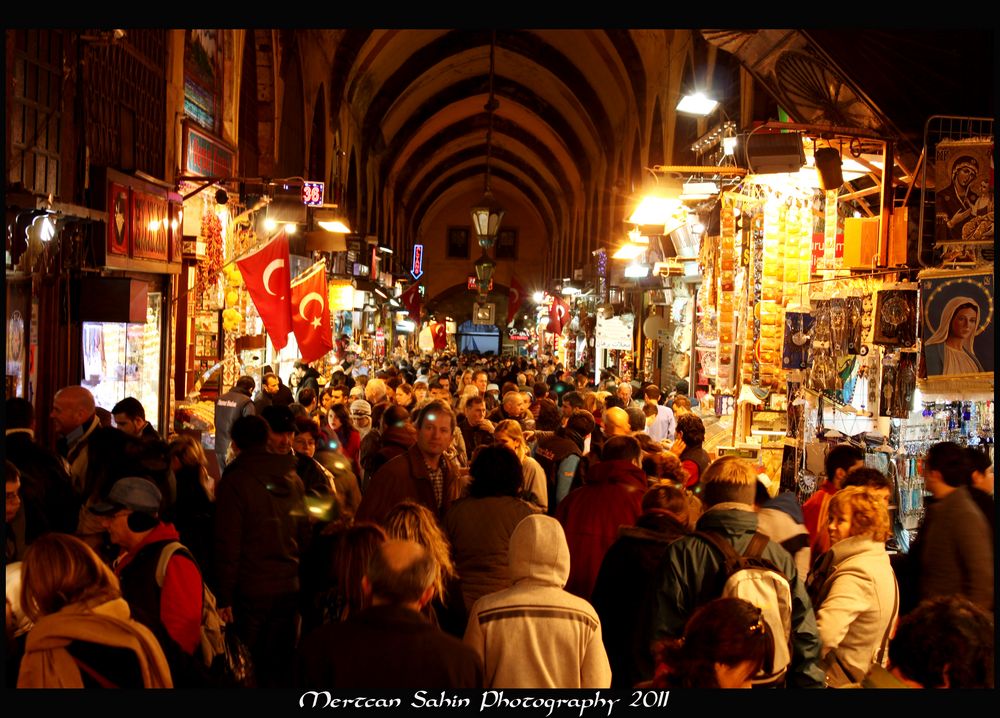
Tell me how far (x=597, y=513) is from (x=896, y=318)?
2.68 m

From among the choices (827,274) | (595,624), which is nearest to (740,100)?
(827,274)

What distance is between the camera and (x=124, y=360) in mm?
8773

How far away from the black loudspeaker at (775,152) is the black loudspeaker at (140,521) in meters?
5.47

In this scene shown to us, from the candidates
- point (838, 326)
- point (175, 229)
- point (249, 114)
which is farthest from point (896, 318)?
point (249, 114)

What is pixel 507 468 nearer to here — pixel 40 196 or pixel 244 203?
pixel 40 196

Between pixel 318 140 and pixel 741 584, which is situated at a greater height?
pixel 318 140

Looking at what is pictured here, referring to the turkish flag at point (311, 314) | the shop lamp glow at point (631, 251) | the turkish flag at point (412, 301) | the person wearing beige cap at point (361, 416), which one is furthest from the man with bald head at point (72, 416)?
the turkish flag at point (412, 301)

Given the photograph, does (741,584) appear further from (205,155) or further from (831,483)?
(205,155)

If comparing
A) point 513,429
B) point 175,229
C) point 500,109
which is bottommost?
point 513,429

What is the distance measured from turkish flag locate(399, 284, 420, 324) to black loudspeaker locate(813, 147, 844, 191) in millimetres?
29015

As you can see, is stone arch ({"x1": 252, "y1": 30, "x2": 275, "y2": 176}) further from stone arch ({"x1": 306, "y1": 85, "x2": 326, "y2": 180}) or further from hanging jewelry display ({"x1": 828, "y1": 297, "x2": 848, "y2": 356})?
hanging jewelry display ({"x1": 828, "y1": 297, "x2": 848, "y2": 356})

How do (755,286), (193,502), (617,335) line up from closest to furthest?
(193,502)
(755,286)
(617,335)

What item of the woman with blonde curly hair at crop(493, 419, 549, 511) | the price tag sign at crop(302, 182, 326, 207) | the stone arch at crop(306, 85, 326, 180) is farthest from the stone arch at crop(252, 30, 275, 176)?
the woman with blonde curly hair at crop(493, 419, 549, 511)

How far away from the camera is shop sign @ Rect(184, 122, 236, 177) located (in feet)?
33.7
